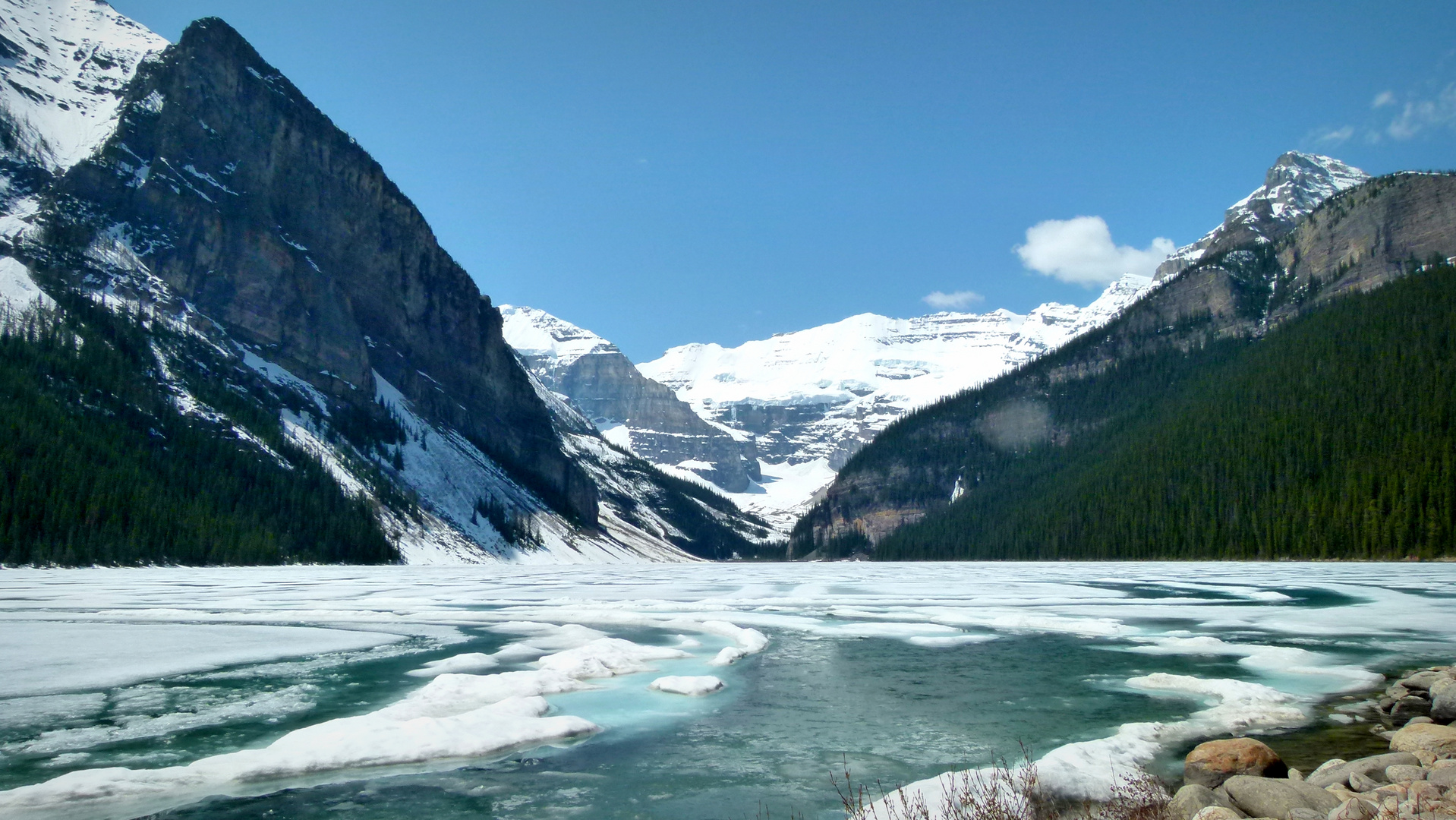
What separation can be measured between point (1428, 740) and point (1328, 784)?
83.3 inches

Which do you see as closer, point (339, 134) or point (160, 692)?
point (160, 692)

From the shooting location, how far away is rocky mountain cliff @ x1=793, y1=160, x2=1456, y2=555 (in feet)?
477

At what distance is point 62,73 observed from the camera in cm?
17538

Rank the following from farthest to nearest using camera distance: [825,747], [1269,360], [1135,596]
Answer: [1269,360]
[1135,596]
[825,747]

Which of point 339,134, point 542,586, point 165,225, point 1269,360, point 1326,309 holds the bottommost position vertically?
point 542,586

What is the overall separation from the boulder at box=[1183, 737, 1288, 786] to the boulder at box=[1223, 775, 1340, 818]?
997mm

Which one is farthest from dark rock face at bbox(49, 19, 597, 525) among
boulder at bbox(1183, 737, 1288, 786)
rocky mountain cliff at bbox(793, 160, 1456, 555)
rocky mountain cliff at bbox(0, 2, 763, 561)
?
boulder at bbox(1183, 737, 1288, 786)

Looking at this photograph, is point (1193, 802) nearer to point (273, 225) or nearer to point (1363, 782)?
point (1363, 782)

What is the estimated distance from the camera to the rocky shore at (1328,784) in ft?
24.8

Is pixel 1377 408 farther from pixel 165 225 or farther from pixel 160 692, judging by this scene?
pixel 165 225

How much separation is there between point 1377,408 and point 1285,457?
35.7ft

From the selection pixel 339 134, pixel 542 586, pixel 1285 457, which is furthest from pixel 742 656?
pixel 339 134

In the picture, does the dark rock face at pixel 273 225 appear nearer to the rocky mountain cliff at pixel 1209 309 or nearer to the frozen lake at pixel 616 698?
the rocky mountain cliff at pixel 1209 309

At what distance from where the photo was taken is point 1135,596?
43188 millimetres
